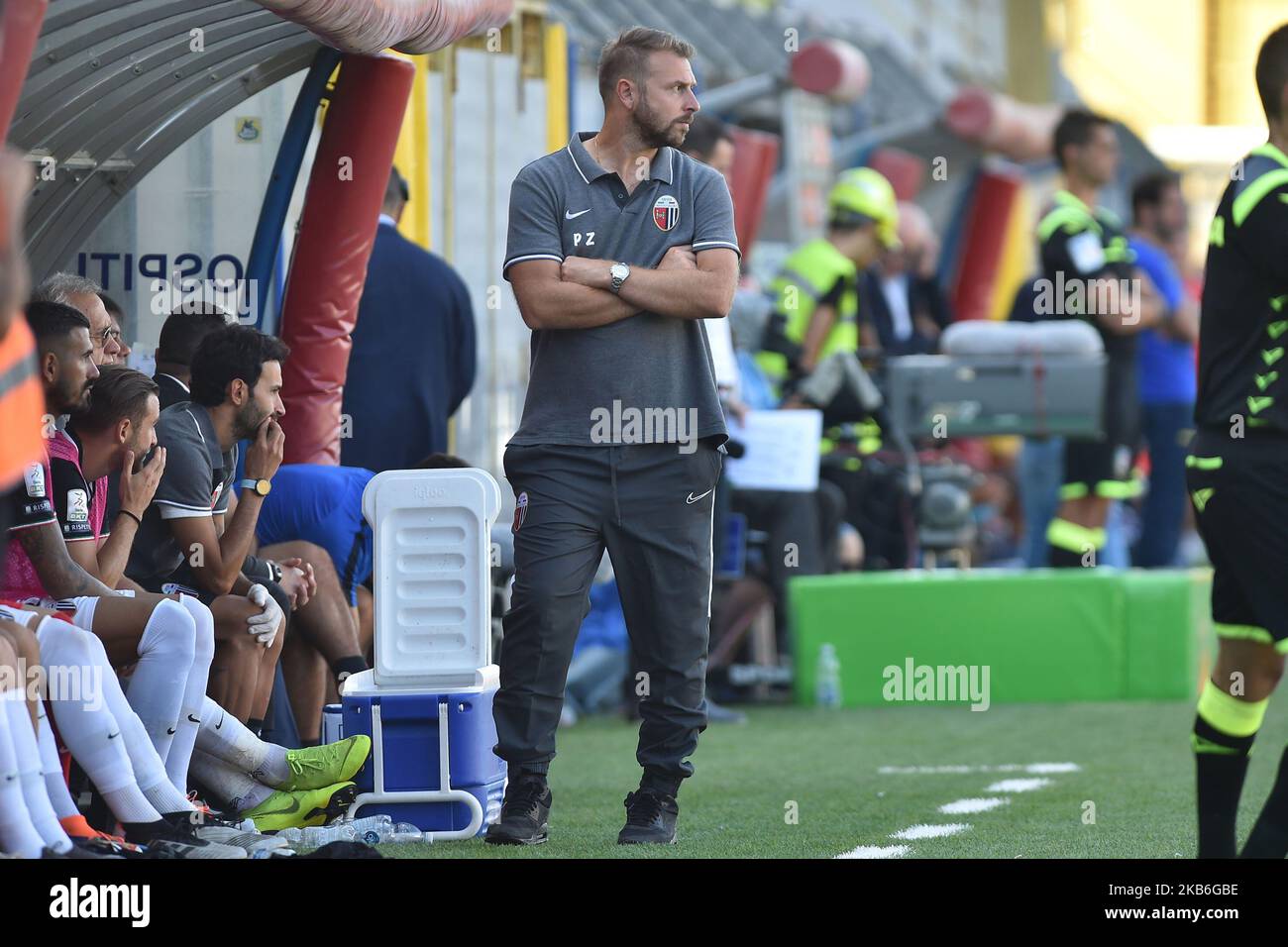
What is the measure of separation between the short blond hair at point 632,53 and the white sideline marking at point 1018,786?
8.76 ft

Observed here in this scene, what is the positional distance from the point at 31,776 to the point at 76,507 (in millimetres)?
1116

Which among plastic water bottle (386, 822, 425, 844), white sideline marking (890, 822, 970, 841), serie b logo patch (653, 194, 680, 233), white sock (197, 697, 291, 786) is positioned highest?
serie b logo patch (653, 194, 680, 233)

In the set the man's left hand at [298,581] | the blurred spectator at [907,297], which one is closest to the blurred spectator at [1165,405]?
the blurred spectator at [907,297]

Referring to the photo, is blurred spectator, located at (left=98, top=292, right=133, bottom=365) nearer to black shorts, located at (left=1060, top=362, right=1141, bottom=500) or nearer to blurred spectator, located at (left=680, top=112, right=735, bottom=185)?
blurred spectator, located at (left=680, top=112, right=735, bottom=185)

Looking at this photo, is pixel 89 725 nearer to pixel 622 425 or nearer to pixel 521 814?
pixel 521 814

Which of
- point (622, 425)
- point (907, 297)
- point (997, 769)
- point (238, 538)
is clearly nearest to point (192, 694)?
point (238, 538)

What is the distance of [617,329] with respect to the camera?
5.99 meters

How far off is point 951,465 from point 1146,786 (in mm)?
4562

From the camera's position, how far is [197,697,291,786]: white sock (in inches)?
244

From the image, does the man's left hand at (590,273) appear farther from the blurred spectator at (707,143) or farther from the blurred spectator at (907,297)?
the blurred spectator at (907,297)

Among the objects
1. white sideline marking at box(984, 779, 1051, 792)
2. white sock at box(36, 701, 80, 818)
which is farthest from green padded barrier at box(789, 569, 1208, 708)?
white sock at box(36, 701, 80, 818)

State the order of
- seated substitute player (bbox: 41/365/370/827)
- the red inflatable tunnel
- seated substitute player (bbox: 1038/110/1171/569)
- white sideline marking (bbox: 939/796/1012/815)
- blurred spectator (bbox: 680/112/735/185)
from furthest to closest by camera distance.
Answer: seated substitute player (bbox: 1038/110/1171/569)
blurred spectator (bbox: 680/112/735/185)
the red inflatable tunnel
white sideline marking (bbox: 939/796/1012/815)
seated substitute player (bbox: 41/365/370/827)

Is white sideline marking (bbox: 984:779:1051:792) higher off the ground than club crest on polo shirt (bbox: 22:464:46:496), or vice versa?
club crest on polo shirt (bbox: 22:464:46:496)

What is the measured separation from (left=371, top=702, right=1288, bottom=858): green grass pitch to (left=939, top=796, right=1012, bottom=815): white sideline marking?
0.04 m
